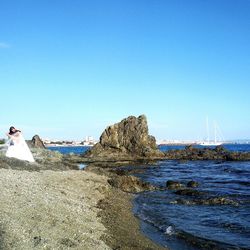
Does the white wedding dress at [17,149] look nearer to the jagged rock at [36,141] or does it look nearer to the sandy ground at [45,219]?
the sandy ground at [45,219]

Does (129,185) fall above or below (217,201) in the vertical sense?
above

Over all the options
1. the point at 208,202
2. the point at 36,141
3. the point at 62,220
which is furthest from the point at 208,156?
the point at 62,220

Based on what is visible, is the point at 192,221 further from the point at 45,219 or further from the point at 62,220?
the point at 45,219

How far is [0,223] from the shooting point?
11273mm

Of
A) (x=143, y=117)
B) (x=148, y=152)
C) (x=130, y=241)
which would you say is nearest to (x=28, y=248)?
(x=130, y=241)

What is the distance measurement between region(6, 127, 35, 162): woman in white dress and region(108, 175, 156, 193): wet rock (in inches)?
282

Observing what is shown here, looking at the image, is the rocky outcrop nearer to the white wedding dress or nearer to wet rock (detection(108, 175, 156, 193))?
wet rock (detection(108, 175, 156, 193))

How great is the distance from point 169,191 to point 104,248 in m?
17.3

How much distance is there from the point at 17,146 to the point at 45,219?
1922cm

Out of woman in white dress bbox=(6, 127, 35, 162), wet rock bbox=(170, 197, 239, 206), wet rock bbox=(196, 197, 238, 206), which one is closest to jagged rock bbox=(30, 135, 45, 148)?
woman in white dress bbox=(6, 127, 35, 162)

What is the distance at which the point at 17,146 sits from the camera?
102 ft

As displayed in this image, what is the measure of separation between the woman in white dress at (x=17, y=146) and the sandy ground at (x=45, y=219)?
10904 mm

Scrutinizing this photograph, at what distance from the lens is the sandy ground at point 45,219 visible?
1049cm

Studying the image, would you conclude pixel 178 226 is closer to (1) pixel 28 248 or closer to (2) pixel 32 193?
(2) pixel 32 193
